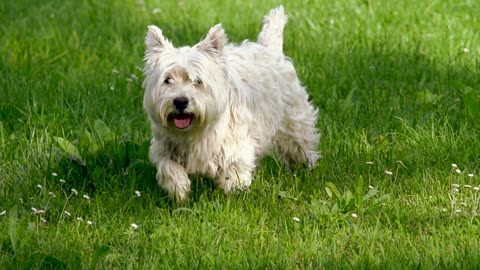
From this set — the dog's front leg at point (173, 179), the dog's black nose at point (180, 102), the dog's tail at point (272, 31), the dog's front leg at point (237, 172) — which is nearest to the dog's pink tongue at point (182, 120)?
the dog's black nose at point (180, 102)

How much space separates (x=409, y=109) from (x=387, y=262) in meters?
2.92

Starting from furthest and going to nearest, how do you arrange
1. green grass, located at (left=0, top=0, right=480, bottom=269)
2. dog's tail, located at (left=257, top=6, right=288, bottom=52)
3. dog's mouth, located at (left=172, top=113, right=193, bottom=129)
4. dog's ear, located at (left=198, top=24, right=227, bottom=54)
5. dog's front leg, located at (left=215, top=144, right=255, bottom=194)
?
dog's tail, located at (left=257, top=6, right=288, bottom=52) < dog's front leg, located at (left=215, top=144, right=255, bottom=194) < dog's ear, located at (left=198, top=24, right=227, bottom=54) < dog's mouth, located at (left=172, top=113, right=193, bottom=129) < green grass, located at (left=0, top=0, right=480, bottom=269)

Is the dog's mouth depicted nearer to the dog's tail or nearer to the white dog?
→ the white dog

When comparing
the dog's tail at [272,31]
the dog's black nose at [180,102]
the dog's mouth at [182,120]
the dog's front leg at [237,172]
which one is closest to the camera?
the dog's black nose at [180,102]

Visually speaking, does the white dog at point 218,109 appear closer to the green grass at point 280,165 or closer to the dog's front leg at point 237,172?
the dog's front leg at point 237,172

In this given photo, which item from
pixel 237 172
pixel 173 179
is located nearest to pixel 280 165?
pixel 237 172

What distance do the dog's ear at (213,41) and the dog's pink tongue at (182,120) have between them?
1.36 feet

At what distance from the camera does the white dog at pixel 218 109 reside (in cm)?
575

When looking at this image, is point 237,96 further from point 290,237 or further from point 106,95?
point 106,95

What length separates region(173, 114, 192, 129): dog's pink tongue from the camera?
5.75 metres

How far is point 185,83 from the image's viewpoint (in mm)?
5777

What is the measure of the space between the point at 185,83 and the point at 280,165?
118 cm

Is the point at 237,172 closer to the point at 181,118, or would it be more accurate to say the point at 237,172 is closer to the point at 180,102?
the point at 181,118

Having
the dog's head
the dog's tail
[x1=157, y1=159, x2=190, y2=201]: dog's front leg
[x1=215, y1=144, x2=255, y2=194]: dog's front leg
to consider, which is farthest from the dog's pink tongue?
the dog's tail
